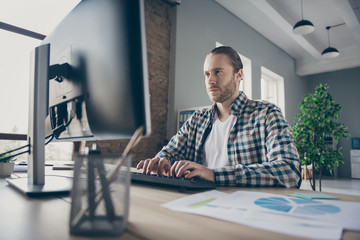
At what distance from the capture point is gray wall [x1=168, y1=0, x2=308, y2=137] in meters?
3.62

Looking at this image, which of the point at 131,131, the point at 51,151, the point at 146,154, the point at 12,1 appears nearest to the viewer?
the point at 131,131

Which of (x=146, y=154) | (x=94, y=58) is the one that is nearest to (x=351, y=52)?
(x=146, y=154)

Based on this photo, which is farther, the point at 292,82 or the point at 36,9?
the point at 292,82

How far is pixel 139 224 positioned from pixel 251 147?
36.7 inches

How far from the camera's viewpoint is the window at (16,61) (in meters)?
2.63

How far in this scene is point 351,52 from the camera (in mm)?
6516

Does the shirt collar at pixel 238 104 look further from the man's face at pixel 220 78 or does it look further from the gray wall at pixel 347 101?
the gray wall at pixel 347 101

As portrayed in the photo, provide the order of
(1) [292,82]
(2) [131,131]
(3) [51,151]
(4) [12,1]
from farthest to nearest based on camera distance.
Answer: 1. (1) [292,82]
2. (3) [51,151]
3. (4) [12,1]
4. (2) [131,131]

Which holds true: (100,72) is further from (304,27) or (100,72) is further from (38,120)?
(304,27)

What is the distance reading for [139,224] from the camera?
1.26 ft

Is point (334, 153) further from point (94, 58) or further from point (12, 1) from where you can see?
point (12, 1)

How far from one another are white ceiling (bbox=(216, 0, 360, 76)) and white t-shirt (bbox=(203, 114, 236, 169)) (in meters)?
3.41

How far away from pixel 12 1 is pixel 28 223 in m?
3.12

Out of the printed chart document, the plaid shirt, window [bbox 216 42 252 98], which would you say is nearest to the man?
the plaid shirt
